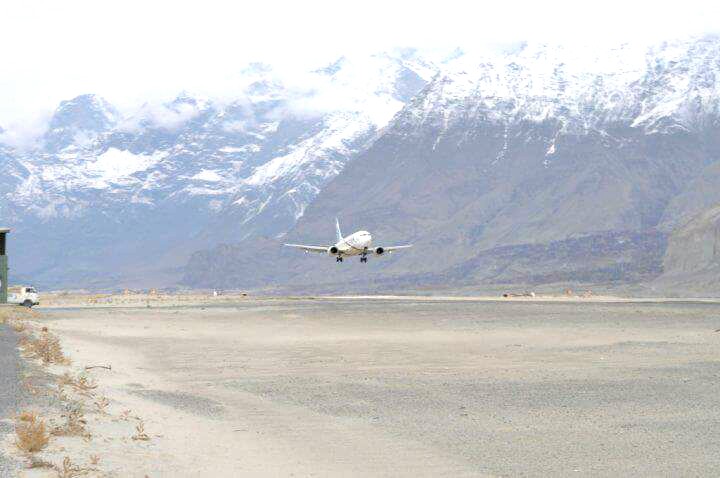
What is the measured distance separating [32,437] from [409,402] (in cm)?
1239

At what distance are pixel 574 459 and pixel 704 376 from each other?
14155mm

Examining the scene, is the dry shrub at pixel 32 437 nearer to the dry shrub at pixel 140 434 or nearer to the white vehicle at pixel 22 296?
the dry shrub at pixel 140 434

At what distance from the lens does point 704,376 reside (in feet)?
115

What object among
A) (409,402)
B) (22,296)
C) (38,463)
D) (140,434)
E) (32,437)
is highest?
(22,296)


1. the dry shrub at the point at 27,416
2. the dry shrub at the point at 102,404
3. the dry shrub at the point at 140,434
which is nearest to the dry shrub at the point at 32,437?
the dry shrub at the point at 27,416

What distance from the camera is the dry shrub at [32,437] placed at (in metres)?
20.4

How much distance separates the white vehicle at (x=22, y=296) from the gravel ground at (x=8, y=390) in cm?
5863

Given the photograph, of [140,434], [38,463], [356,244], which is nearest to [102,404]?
[140,434]

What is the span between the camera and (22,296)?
347ft

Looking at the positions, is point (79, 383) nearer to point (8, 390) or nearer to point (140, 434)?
point (8, 390)

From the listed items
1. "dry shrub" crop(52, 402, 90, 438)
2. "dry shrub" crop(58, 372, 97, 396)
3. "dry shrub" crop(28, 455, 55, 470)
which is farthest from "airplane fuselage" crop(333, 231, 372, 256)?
"dry shrub" crop(28, 455, 55, 470)

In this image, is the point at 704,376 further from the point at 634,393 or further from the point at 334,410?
the point at 334,410

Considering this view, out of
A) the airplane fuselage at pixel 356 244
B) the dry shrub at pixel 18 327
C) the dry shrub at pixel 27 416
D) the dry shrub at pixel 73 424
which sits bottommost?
the dry shrub at pixel 73 424

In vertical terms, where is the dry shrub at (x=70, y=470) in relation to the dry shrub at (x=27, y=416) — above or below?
below
